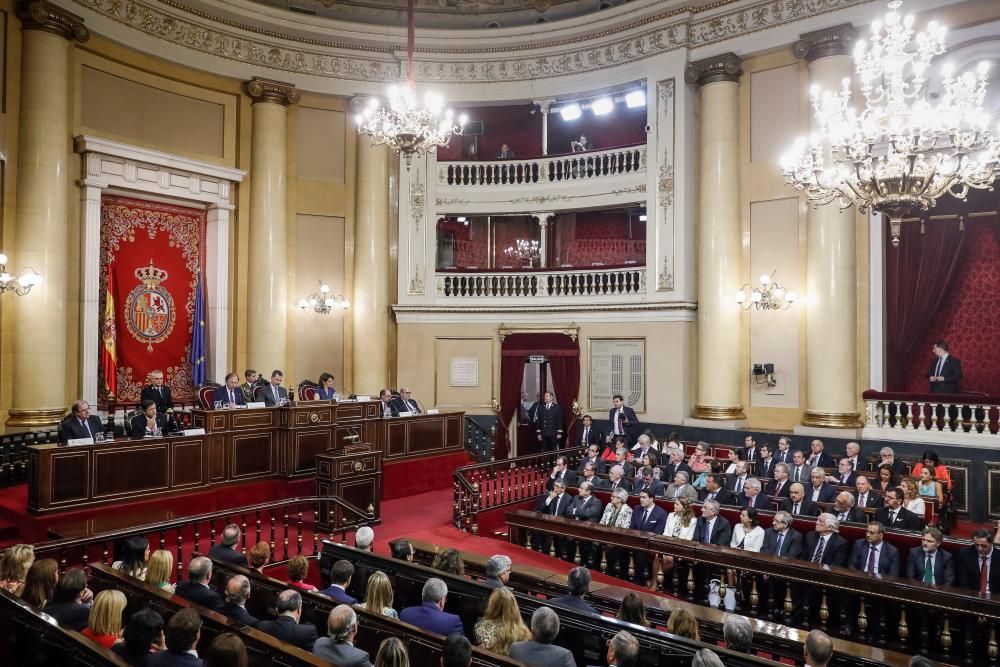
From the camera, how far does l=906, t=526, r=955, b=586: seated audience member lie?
17.9ft

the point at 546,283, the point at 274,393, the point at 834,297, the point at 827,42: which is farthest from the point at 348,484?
the point at 827,42

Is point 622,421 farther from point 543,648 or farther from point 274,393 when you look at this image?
point 543,648

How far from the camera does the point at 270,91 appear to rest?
12.2 m

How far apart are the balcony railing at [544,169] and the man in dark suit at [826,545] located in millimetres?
7627

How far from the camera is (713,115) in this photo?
449 inches

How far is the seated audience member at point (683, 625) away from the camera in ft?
12.7

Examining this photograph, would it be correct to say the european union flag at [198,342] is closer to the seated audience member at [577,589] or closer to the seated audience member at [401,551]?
the seated audience member at [401,551]

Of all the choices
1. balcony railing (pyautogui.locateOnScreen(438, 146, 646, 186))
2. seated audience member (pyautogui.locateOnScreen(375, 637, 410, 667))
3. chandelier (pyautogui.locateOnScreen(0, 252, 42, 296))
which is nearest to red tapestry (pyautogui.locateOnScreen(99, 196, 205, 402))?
chandelier (pyautogui.locateOnScreen(0, 252, 42, 296))

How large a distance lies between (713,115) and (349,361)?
7.39 m

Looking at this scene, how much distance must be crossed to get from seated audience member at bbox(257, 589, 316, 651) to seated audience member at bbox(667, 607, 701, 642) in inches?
74.3

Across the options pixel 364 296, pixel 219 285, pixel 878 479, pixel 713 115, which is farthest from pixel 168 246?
pixel 878 479

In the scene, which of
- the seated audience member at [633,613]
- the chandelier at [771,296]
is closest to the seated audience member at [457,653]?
the seated audience member at [633,613]

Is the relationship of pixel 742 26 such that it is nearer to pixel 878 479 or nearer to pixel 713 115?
pixel 713 115

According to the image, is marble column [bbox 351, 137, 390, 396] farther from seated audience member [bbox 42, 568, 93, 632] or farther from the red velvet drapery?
seated audience member [bbox 42, 568, 93, 632]
